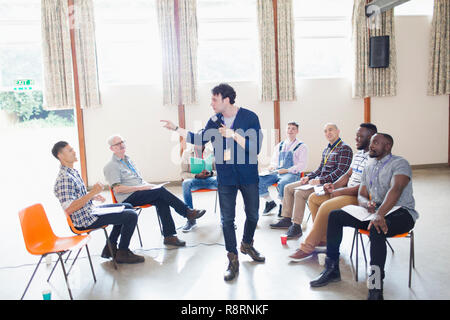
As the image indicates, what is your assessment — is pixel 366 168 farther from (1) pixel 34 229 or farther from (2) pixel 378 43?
(2) pixel 378 43

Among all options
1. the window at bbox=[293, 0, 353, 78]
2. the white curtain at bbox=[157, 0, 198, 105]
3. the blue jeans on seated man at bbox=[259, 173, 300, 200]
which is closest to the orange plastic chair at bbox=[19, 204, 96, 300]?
the blue jeans on seated man at bbox=[259, 173, 300, 200]

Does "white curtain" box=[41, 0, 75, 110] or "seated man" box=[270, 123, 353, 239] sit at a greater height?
"white curtain" box=[41, 0, 75, 110]

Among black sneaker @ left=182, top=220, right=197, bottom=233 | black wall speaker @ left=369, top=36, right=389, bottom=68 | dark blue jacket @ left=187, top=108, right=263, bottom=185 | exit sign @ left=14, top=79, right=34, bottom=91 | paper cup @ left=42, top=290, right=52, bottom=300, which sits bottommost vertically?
black sneaker @ left=182, top=220, right=197, bottom=233

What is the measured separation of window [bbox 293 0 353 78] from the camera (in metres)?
7.20

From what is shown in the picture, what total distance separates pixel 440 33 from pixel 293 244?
589cm

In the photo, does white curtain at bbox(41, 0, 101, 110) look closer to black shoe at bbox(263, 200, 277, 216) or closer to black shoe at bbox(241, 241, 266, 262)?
black shoe at bbox(263, 200, 277, 216)

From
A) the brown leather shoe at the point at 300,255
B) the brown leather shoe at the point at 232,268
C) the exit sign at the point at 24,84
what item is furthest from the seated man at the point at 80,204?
the exit sign at the point at 24,84

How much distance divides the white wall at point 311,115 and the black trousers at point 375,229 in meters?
4.15

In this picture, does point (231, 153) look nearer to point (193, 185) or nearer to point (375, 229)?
point (375, 229)

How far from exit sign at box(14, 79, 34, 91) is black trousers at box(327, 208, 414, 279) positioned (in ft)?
19.4

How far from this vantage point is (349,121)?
742 cm

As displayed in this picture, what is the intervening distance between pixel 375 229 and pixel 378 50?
5.33 m

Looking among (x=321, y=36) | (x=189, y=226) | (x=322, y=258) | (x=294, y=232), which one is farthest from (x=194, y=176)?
(x=321, y=36)
